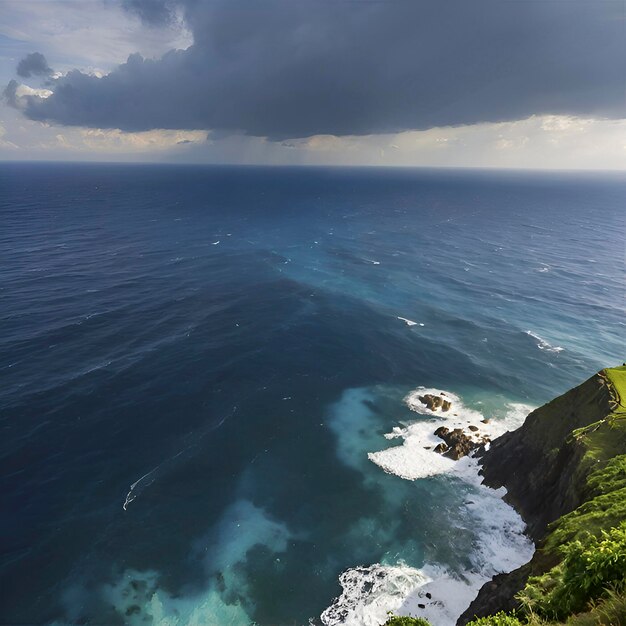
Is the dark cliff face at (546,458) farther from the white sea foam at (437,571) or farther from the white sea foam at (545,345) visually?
the white sea foam at (545,345)

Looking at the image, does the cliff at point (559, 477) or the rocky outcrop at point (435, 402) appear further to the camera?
the rocky outcrop at point (435, 402)

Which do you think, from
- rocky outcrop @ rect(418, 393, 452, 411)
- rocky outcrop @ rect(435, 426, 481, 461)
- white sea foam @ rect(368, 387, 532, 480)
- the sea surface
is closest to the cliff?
rocky outcrop @ rect(435, 426, 481, 461)

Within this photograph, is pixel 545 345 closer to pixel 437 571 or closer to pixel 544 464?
pixel 544 464

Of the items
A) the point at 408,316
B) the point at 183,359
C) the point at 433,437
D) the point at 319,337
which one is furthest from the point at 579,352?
the point at 183,359

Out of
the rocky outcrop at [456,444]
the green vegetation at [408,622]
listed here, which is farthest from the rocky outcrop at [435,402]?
the green vegetation at [408,622]

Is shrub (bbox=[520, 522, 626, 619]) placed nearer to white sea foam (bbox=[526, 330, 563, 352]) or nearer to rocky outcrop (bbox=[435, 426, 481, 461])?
rocky outcrop (bbox=[435, 426, 481, 461])

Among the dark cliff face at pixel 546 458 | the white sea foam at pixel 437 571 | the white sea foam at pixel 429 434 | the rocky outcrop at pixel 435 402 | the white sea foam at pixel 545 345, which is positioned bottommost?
the white sea foam at pixel 437 571

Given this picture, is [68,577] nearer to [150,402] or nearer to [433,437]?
[150,402]
